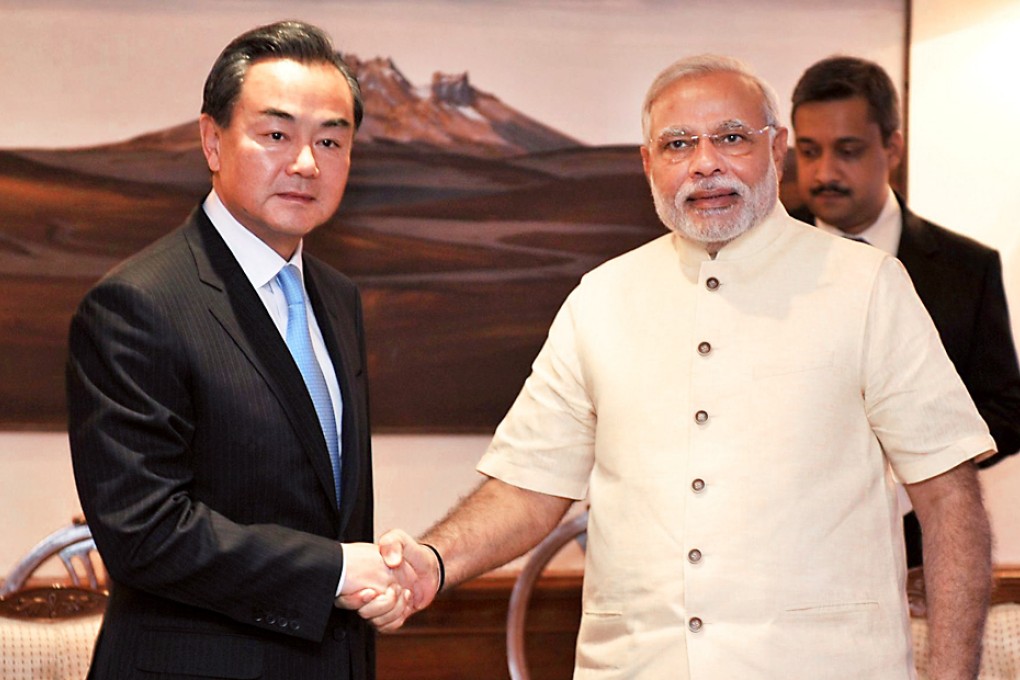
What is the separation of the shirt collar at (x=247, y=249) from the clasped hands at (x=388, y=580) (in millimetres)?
483

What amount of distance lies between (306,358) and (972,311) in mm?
1802

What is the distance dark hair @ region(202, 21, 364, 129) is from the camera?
2.31m

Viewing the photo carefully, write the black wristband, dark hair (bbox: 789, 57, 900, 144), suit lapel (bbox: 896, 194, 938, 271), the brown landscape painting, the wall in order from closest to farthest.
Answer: the black wristband
suit lapel (bbox: 896, 194, 938, 271)
dark hair (bbox: 789, 57, 900, 144)
the brown landscape painting
the wall

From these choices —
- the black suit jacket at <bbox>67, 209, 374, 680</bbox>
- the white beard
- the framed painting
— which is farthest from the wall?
the black suit jacket at <bbox>67, 209, 374, 680</bbox>

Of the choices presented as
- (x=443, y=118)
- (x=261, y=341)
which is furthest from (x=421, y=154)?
(x=261, y=341)

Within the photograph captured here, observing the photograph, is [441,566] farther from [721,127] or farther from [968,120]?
[968,120]

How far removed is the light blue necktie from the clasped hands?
0.12m

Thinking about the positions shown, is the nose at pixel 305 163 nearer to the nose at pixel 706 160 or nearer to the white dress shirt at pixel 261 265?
the white dress shirt at pixel 261 265

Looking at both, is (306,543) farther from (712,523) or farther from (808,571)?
(808,571)

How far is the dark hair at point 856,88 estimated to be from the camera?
11.4 ft

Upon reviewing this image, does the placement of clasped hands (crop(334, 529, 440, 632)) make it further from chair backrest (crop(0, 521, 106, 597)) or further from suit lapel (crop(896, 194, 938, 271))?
suit lapel (crop(896, 194, 938, 271))

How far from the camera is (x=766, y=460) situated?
2217 millimetres

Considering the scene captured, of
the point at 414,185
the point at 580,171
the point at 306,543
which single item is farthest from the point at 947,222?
the point at 306,543

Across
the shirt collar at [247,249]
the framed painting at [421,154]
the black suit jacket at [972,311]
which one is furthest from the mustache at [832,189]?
the shirt collar at [247,249]
